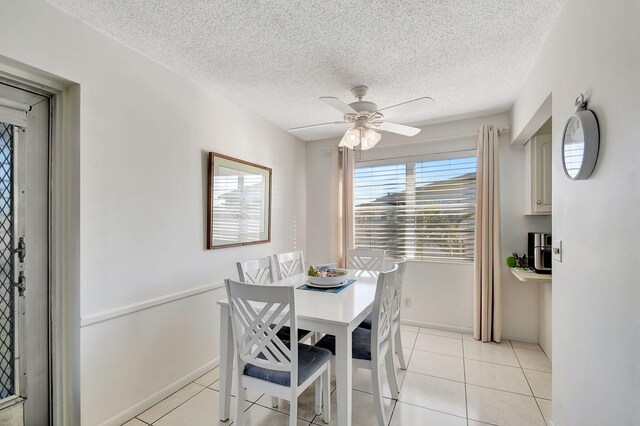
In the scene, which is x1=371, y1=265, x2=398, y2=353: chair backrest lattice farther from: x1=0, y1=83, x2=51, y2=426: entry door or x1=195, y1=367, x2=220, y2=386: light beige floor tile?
x1=0, y1=83, x2=51, y2=426: entry door

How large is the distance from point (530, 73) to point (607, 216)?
169 cm

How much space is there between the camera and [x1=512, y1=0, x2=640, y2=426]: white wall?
1036mm

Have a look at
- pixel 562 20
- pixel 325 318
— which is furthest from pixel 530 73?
pixel 325 318

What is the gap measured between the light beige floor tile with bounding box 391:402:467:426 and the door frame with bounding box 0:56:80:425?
198 centimetres

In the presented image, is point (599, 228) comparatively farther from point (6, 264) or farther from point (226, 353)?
point (6, 264)

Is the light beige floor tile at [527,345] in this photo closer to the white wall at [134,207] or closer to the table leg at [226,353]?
the table leg at [226,353]

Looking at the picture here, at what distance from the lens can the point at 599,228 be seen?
1.26m

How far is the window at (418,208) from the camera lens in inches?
139

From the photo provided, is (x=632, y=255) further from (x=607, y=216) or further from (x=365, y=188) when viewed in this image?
(x=365, y=188)

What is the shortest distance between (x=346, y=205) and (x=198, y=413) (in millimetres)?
2728

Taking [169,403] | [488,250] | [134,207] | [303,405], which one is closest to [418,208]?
[488,250]

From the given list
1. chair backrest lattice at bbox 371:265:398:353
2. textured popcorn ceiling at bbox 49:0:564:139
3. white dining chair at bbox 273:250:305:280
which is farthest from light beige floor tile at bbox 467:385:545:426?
textured popcorn ceiling at bbox 49:0:564:139

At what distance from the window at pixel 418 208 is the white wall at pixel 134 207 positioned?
6.47 ft

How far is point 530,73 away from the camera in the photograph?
93.2 inches
